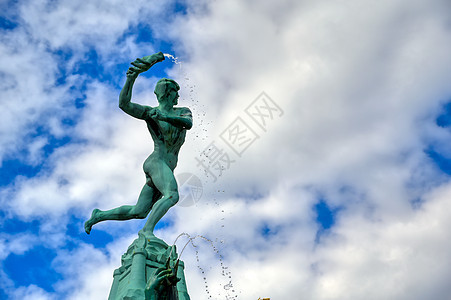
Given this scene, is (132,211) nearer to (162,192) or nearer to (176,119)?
(162,192)

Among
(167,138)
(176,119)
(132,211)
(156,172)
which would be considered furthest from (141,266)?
(176,119)


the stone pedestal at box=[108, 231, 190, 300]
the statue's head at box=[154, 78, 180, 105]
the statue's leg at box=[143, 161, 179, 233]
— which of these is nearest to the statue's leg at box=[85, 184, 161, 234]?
the statue's leg at box=[143, 161, 179, 233]

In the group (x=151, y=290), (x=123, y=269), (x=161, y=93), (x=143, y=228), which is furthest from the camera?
(x=161, y=93)

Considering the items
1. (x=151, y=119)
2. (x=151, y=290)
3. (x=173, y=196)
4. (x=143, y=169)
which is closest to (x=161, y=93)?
(x=151, y=119)

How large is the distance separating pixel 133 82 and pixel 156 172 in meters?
1.81

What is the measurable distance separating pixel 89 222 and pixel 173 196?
1.81 m

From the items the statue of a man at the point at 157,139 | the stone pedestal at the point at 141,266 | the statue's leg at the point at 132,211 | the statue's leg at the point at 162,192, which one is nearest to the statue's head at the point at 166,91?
the statue of a man at the point at 157,139

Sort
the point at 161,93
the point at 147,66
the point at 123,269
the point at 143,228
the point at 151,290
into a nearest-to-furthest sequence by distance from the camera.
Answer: the point at 151,290, the point at 123,269, the point at 143,228, the point at 147,66, the point at 161,93

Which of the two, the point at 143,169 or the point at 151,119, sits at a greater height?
the point at 151,119

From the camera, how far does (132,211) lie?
9.48m

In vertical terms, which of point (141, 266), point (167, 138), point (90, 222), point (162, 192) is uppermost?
point (167, 138)

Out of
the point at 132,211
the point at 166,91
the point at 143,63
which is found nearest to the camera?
the point at 143,63

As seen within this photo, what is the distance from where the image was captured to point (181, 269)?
26.3ft

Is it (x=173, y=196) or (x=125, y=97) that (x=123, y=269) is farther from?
(x=125, y=97)
